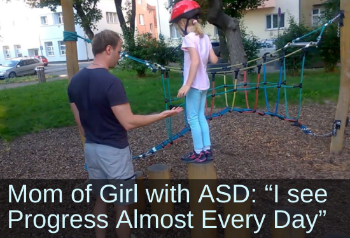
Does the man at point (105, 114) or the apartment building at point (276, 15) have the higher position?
the apartment building at point (276, 15)

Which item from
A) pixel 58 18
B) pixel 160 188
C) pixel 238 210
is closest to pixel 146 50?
pixel 160 188

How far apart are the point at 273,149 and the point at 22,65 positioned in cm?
2240

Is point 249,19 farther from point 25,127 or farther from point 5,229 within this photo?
point 5,229

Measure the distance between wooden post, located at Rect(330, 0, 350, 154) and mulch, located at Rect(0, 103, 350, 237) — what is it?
0.60 ft

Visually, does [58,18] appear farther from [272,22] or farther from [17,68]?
[272,22]

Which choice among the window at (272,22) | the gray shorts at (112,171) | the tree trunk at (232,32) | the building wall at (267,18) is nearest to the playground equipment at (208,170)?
the gray shorts at (112,171)

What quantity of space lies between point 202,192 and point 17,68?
76.9 feet

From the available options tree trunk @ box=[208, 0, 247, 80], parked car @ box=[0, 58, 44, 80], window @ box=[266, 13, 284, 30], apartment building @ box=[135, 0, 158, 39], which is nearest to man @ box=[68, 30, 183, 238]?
tree trunk @ box=[208, 0, 247, 80]

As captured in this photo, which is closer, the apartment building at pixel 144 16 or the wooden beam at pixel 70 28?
the wooden beam at pixel 70 28

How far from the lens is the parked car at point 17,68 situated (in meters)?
22.7

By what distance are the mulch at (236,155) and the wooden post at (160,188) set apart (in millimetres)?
99

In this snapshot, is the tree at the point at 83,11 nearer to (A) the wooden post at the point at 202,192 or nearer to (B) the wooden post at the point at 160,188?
(B) the wooden post at the point at 160,188

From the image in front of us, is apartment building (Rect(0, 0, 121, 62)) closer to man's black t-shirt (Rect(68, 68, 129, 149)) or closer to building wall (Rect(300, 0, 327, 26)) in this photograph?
building wall (Rect(300, 0, 327, 26))

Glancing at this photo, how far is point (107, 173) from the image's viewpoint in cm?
238
